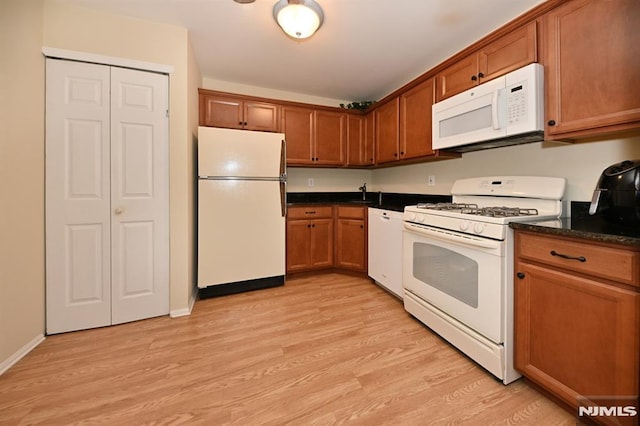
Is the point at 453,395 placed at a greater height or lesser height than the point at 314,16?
lesser

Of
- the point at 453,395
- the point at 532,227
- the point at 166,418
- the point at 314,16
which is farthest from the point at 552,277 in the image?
the point at 314,16

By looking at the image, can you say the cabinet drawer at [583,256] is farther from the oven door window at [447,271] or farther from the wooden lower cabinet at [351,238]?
the wooden lower cabinet at [351,238]

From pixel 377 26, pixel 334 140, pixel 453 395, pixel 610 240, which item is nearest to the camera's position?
pixel 610 240

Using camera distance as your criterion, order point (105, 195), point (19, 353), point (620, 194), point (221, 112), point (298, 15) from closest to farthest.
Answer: point (620, 194)
point (19, 353)
point (298, 15)
point (105, 195)
point (221, 112)

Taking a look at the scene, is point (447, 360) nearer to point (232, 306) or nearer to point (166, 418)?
point (166, 418)

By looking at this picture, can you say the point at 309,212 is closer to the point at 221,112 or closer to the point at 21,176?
the point at 221,112

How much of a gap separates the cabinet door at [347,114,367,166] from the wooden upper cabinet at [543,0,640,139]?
2069 mm

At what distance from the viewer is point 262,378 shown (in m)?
1.46

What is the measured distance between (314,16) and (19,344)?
9.37ft

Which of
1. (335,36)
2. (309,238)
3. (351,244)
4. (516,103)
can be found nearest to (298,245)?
(309,238)

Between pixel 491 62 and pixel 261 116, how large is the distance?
2.24 meters

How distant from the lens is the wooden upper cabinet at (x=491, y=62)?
1.62 m

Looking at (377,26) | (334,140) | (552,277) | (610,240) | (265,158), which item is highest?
(377,26)

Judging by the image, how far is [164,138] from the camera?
2.10 metres
